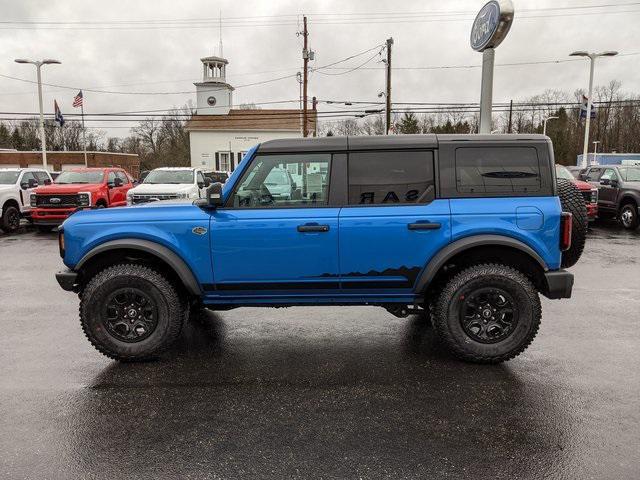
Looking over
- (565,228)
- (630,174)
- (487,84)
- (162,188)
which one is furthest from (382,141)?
(630,174)

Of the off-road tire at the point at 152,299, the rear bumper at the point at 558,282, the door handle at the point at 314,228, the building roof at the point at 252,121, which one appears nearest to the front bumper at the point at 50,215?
the off-road tire at the point at 152,299

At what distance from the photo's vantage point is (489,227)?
4242 millimetres

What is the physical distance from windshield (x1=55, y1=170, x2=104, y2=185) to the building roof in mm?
38586

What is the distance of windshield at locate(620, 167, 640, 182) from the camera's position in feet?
49.5

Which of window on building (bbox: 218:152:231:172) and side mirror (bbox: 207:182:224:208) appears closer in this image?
side mirror (bbox: 207:182:224:208)

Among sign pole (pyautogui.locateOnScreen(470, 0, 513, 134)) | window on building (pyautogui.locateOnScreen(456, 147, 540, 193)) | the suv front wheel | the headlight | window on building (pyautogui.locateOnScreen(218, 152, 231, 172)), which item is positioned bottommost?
the suv front wheel

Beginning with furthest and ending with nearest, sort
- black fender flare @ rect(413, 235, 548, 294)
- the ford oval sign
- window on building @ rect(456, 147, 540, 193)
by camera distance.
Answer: the ford oval sign < window on building @ rect(456, 147, 540, 193) < black fender flare @ rect(413, 235, 548, 294)

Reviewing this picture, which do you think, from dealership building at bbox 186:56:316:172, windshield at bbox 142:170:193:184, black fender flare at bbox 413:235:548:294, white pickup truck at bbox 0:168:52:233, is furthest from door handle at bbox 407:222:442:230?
dealership building at bbox 186:56:316:172

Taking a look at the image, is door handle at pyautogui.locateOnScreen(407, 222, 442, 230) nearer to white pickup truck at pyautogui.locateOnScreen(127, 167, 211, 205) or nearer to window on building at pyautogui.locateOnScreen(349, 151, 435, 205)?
window on building at pyautogui.locateOnScreen(349, 151, 435, 205)

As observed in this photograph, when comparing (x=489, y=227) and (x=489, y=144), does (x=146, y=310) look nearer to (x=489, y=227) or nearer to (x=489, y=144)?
(x=489, y=227)

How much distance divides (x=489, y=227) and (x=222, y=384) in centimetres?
259

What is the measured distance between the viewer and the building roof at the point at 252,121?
5344 cm

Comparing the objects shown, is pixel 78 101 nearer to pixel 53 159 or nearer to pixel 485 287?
pixel 53 159

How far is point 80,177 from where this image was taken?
15.4 meters
